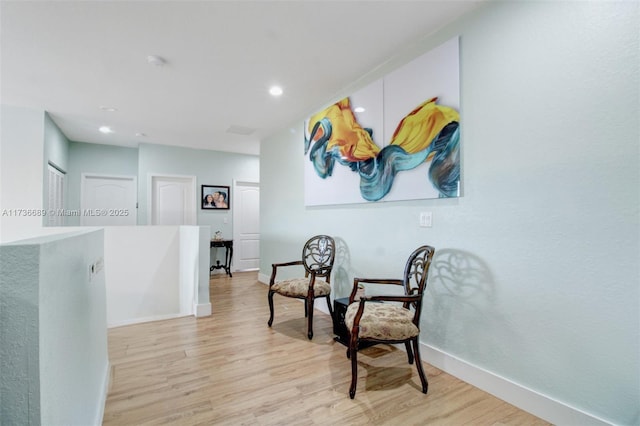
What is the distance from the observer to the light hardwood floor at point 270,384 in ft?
5.63

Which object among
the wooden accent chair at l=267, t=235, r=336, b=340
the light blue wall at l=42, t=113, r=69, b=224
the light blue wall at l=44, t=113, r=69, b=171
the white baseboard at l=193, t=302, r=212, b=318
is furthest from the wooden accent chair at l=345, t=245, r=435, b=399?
the light blue wall at l=44, t=113, r=69, b=171

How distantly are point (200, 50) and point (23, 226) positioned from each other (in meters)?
3.50

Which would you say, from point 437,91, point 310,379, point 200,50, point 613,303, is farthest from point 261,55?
point 613,303

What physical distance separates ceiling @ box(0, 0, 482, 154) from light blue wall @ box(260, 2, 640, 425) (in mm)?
578

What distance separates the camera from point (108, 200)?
A: 231 inches

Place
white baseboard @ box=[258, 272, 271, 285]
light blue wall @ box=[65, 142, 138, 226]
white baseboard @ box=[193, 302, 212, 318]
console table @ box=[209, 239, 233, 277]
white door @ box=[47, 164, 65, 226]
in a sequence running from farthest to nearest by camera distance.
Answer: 1. console table @ box=[209, 239, 233, 277]
2. light blue wall @ box=[65, 142, 138, 226]
3. white baseboard @ box=[258, 272, 271, 285]
4. white door @ box=[47, 164, 65, 226]
5. white baseboard @ box=[193, 302, 212, 318]

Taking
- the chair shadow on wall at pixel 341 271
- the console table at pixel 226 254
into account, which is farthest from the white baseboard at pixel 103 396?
the console table at pixel 226 254

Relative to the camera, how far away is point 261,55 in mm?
2666

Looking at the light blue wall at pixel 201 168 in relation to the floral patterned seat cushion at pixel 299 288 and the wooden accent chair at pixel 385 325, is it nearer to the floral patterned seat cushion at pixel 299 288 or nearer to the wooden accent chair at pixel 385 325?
the floral patterned seat cushion at pixel 299 288

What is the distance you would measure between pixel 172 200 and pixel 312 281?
4.41 meters

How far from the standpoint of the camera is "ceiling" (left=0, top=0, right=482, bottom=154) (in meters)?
2.09

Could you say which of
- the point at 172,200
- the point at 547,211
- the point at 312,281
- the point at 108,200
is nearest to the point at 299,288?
the point at 312,281

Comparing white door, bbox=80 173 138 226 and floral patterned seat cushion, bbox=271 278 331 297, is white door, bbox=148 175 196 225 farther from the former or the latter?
floral patterned seat cushion, bbox=271 278 331 297

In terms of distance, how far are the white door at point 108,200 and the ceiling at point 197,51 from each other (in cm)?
194
